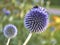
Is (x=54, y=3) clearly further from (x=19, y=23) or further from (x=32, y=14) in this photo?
(x=32, y=14)

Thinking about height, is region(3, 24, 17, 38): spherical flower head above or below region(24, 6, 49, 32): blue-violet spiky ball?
below

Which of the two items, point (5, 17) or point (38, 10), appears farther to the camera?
point (5, 17)

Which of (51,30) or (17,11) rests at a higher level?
(17,11)

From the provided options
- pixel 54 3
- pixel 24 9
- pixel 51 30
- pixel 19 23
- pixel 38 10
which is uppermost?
pixel 38 10

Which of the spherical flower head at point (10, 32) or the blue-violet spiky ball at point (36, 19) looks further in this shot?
the spherical flower head at point (10, 32)

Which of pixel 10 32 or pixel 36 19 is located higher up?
pixel 36 19

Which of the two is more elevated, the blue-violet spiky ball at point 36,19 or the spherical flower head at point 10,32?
the blue-violet spiky ball at point 36,19

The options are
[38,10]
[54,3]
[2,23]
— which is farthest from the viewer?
[54,3]

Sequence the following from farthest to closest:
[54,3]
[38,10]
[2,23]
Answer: [54,3]
[2,23]
[38,10]

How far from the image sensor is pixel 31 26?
173cm

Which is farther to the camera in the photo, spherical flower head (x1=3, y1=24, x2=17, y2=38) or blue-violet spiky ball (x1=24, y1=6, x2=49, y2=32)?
spherical flower head (x1=3, y1=24, x2=17, y2=38)

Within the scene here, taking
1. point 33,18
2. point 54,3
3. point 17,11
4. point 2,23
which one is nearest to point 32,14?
point 33,18

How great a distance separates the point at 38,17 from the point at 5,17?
1723mm

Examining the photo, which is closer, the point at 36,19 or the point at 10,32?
the point at 36,19
